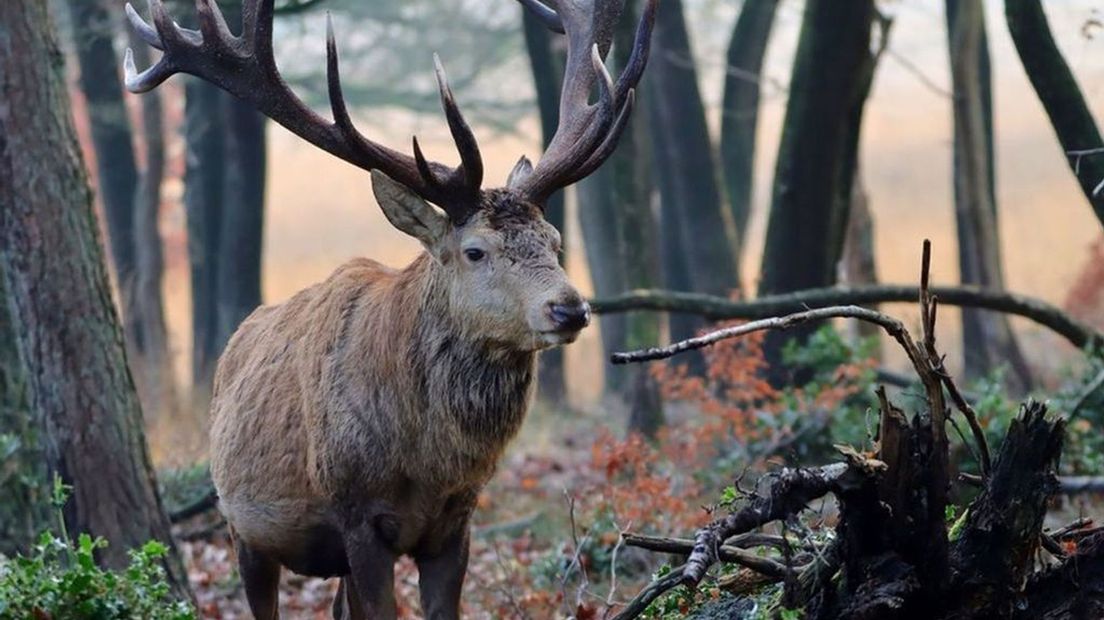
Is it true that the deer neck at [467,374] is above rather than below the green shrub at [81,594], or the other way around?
above

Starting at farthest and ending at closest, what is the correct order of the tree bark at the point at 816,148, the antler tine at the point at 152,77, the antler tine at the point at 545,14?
the tree bark at the point at 816,148, the antler tine at the point at 545,14, the antler tine at the point at 152,77

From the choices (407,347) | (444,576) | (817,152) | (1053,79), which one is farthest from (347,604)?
(817,152)

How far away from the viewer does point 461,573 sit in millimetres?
6840

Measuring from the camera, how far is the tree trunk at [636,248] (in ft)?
44.8

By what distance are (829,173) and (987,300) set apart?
6.14 feet

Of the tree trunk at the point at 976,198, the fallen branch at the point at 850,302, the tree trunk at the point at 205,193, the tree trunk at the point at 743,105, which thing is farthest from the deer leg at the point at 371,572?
the tree trunk at the point at 205,193

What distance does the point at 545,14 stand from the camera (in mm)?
7766

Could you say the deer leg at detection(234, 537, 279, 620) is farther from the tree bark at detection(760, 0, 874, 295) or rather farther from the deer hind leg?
the tree bark at detection(760, 0, 874, 295)

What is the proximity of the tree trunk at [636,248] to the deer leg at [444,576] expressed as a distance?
664 cm

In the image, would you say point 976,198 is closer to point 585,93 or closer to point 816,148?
point 816,148

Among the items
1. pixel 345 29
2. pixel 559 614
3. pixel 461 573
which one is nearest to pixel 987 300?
pixel 559 614

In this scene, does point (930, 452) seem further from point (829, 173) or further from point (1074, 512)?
point (829, 173)

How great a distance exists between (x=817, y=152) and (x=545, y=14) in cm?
474

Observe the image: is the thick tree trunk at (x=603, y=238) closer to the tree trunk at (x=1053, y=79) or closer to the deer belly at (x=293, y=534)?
the tree trunk at (x=1053, y=79)
